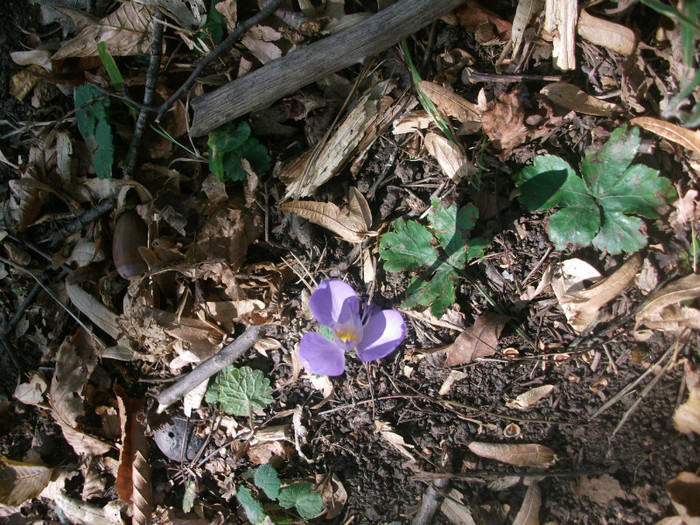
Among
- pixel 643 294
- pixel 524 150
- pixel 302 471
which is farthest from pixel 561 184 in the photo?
pixel 302 471

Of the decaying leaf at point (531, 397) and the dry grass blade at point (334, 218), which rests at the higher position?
the dry grass blade at point (334, 218)

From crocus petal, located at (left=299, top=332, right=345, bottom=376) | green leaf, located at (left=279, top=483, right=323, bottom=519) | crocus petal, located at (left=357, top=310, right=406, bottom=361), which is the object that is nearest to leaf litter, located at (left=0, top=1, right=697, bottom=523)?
green leaf, located at (left=279, top=483, right=323, bottom=519)

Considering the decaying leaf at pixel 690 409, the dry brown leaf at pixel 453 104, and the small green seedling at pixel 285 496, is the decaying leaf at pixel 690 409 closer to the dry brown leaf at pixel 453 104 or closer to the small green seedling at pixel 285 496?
the dry brown leaf at pixel 453 104

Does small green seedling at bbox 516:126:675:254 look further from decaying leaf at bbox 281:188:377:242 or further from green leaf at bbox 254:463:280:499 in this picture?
green leaf at bbox 254:463:280:499

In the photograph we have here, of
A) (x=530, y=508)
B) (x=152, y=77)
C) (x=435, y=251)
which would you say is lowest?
(x=530, y=508)

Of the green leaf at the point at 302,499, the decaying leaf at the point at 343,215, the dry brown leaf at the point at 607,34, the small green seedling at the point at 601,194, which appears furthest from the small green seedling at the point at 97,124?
the dry brown leaf at the point at 607,34

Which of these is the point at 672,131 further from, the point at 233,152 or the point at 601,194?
the point at 233,152

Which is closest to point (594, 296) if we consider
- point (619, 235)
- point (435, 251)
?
point (619, 235)
